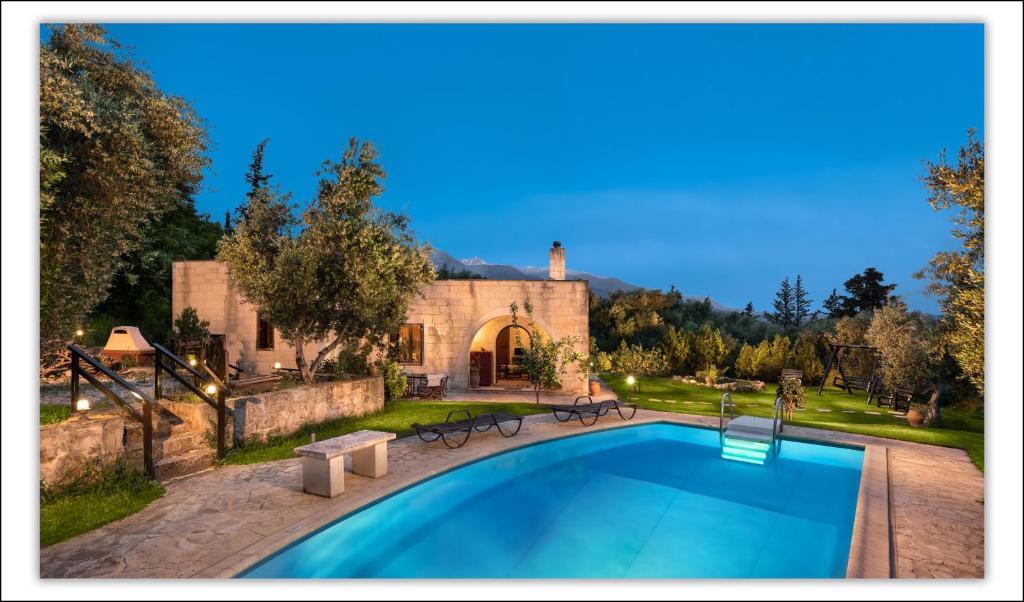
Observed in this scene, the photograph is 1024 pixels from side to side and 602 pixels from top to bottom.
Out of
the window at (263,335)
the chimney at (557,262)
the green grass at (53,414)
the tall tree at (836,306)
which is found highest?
the chimney at (557,262)

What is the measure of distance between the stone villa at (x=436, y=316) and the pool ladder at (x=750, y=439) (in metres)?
5.51

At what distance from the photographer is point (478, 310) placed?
14945 mm

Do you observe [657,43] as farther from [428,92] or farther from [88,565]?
[88,565]

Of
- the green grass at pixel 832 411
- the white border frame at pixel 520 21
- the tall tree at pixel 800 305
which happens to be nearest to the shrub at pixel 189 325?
the white border frame at pixel 520 21

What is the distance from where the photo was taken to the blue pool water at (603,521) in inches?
197

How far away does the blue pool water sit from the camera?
4.99 m

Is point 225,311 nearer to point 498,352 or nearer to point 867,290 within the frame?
point 498,352

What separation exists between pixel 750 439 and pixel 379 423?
7738mm

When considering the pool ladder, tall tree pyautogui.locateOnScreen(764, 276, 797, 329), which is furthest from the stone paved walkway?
tall tree pyautogui.locateOnScreen(764, 276, 797, 329)

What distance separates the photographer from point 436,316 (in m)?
15.1

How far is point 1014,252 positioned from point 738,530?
4.22 meters

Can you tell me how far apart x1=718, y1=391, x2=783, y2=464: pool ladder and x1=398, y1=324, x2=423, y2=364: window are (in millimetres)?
9195

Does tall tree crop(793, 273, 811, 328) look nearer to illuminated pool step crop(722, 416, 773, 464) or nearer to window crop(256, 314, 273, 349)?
illuminated pool step crop(722, 416, 773, 464)

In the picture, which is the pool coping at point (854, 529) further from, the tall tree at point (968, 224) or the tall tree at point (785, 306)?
the tall tree at point (785, 306)
